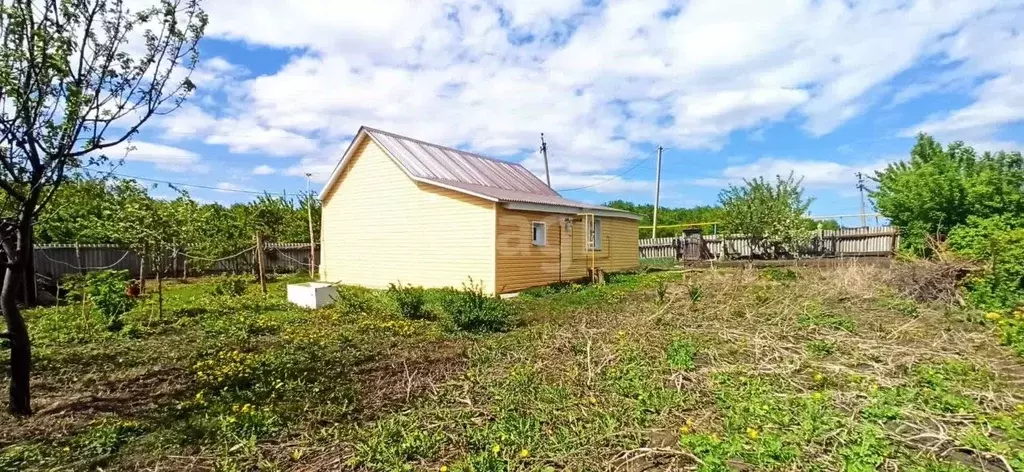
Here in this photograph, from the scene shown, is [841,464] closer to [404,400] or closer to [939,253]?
[404,400]

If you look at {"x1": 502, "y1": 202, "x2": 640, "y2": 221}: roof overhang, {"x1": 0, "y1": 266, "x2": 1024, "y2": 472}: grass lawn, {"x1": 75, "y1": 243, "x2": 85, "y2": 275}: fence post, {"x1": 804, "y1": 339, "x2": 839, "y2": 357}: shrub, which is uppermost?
{"x1": 502, "y1": 202, "x2": 640, "y2": 221}: roof overhang

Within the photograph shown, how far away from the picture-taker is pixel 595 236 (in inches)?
781

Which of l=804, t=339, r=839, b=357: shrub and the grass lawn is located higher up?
l=804, t=339, r=839, b=357: shrub

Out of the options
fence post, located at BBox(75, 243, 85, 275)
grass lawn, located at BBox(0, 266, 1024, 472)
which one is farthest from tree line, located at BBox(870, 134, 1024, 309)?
fence post, located at BBox(75, 243, 85, 275)

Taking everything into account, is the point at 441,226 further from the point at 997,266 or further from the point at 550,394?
the point at 997,266

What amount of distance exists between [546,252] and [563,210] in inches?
65.4

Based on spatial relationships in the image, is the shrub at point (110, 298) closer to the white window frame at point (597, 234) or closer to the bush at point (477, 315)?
the bush at point (477, 315)

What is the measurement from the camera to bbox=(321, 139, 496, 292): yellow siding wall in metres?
15.2

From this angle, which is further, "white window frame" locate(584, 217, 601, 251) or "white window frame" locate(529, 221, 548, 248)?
"white window frame" locate(584, 217, 601, 251)

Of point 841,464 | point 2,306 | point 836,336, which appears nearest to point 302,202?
point 2,306

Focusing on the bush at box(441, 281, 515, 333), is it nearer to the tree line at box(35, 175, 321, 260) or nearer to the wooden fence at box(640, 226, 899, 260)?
the tree line at box(35, 175, 321, 260)

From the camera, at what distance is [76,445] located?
4.06m

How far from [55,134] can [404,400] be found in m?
3.81

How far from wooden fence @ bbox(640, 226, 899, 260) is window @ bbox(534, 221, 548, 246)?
12472 mm
